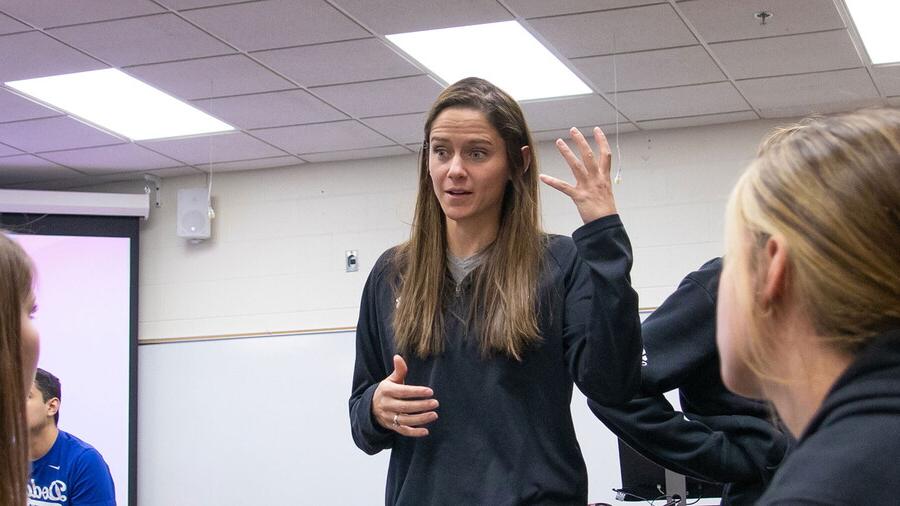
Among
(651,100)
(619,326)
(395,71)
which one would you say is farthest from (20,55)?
(619,326)

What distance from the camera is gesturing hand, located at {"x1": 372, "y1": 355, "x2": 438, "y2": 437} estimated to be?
1640 millimetres

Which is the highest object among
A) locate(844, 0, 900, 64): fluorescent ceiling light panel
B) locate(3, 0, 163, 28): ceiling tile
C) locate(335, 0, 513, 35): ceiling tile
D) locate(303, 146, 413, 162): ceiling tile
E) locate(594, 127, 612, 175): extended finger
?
locate(3, 0, 163, 28): ceiling tile

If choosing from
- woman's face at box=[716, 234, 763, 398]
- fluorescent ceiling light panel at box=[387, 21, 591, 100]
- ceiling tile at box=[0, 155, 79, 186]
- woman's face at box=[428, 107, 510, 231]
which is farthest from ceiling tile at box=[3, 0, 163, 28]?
woman's face at box=[716, 234, 763, 398]

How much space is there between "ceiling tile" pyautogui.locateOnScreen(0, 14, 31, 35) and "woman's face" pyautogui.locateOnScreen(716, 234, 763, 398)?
433 centimetres

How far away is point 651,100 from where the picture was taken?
6.08 m

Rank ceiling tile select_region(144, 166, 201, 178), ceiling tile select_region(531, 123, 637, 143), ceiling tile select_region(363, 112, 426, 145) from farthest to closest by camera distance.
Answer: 1. ceiling tile select_region(144, 166, 201, 178)
2. ceiling tile select_region(531, 123, 637, 143)
3. ceiling tile select_region(363, 112, 426, 145)

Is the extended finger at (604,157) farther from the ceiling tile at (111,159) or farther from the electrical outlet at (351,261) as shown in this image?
the electrical outlet at (351,261)

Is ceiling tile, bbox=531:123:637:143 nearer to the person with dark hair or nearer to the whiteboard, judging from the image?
the whiteboard

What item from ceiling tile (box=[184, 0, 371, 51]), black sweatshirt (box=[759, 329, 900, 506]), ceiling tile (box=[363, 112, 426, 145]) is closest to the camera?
black sweatshirt (box=[759, 329, 900, 506])

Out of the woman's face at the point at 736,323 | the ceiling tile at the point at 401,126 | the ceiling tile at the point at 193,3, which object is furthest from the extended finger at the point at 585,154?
the ceiling tile at the point at 401,126

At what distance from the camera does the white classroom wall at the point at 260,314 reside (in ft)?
23.5

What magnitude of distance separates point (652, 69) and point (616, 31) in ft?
2.01

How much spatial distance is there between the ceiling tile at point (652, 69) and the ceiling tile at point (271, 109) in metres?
1.46

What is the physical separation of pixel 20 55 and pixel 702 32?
10.2ft
